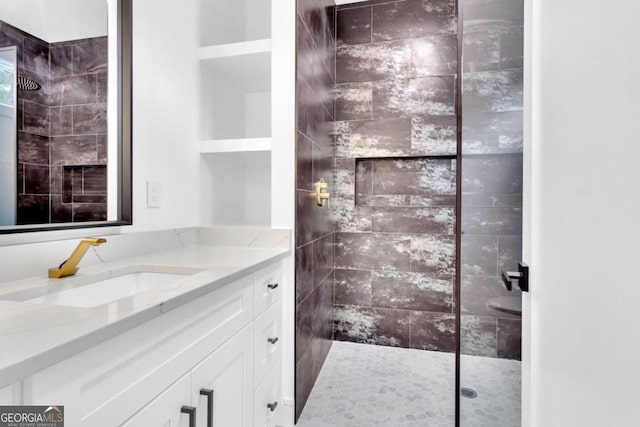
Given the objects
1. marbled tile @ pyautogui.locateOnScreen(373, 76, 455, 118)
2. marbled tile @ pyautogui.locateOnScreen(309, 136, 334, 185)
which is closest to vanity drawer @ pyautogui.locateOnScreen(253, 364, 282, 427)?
marbled tile @ pyautogui.locateOnScreen(309, 136, 334, 185)

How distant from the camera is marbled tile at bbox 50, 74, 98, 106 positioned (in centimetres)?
108

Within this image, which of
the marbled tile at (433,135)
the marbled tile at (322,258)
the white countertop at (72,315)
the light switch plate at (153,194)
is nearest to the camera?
the white countertop at (72,315)

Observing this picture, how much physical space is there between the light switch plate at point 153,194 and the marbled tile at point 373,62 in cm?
184

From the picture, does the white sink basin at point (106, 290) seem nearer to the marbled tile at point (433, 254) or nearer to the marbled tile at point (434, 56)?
the marbled tile at point (433, 254)

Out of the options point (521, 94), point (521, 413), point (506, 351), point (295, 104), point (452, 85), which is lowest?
point (521, 413)

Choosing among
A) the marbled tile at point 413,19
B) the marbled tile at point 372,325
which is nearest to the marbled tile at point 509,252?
the marbled tile at point 372,325

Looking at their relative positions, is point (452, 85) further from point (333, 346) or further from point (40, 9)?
point (40, 9)

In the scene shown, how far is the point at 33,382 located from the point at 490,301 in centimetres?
126

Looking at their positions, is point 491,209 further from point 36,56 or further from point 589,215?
point 36,56

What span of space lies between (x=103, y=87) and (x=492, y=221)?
5.15ft

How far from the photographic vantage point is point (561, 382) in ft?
1.87

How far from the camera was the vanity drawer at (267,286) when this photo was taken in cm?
135

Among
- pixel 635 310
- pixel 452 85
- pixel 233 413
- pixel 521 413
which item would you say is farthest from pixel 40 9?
pixel 452 85

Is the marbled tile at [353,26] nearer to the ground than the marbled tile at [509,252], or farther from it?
farther from it
